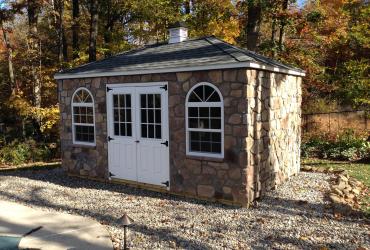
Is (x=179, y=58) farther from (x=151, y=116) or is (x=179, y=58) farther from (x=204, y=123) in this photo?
(x=204, y=123)

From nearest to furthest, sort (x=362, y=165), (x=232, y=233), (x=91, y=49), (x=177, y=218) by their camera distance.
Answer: (x=232, y=233), (x=177, y=218), (x=362, y=165), (x=91, y=49)

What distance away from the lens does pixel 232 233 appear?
5949mm

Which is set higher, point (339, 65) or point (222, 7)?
point (222, 7)

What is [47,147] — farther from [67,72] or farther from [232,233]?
[232,233]

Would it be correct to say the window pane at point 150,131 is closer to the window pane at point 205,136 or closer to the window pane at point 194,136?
the window pane at point 194,136

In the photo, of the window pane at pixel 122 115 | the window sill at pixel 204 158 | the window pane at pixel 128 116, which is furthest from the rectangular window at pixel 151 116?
the window sill at pixel 204 158

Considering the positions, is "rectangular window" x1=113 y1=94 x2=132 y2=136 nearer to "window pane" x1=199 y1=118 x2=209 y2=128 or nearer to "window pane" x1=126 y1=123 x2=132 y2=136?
"window pane" x1=126 y1=123 x2=132 y2=136

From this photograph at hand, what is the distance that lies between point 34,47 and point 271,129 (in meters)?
11.9

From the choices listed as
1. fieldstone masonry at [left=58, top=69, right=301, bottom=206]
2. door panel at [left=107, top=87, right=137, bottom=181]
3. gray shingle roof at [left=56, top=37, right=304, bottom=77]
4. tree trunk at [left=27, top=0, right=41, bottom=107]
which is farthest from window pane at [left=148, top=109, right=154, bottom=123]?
tree trunk at [left=27, top=0, right=41, bottom=107]

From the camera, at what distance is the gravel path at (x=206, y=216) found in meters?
5.62

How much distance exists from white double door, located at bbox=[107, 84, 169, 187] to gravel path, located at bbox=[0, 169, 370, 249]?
466mm

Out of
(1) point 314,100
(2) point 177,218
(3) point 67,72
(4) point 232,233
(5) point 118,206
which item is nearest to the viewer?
(4) point 232,233

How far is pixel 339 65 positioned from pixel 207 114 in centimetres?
1539

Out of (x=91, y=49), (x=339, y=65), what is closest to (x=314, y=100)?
(x=339, y=65)
